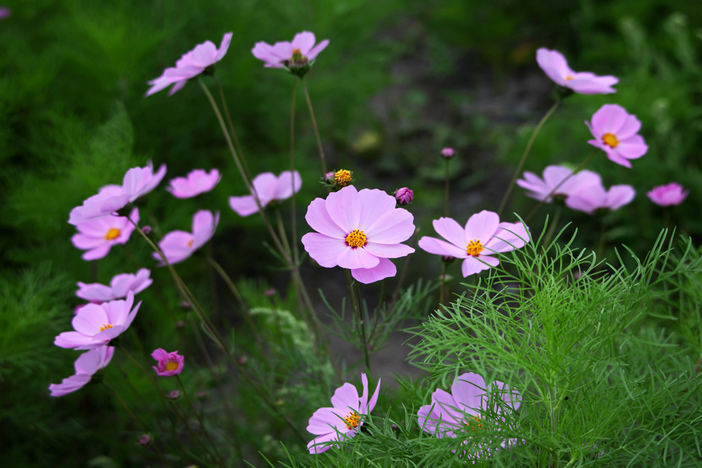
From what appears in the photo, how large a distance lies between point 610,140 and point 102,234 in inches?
31.5

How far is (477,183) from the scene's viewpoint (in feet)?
8.55

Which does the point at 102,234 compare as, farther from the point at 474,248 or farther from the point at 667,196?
the point at 667,196

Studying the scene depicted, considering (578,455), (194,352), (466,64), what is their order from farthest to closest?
(466,64)
(194,352)
(578,455)

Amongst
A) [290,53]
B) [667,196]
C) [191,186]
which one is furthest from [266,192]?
[667,196]

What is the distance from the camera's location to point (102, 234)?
3.02ft

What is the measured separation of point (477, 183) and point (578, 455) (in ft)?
6.97

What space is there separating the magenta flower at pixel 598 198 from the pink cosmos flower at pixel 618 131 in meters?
0.07

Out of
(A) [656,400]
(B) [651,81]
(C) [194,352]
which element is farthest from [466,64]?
(A) [656,400]

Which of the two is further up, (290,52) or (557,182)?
(290,52)

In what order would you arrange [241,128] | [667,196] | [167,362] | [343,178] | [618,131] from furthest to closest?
1. [241,128]
2. [667,196]
3. [618,131]
4. [167,362]
5. [343,178]

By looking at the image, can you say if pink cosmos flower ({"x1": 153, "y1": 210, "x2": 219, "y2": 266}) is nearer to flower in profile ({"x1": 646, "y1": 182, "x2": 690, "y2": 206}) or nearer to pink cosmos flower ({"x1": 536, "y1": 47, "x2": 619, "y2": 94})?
pink cosmos flower ({"x1": 536, "y1": 47, "x2": 619, "y2": 94})

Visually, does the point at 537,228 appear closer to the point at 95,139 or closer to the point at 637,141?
the point at 637,141

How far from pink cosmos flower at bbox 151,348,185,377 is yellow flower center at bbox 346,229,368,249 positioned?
27 centimetres

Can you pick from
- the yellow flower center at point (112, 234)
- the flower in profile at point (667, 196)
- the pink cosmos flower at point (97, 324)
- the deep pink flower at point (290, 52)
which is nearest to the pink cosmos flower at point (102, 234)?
the yellow flower center at point (112, 234)
